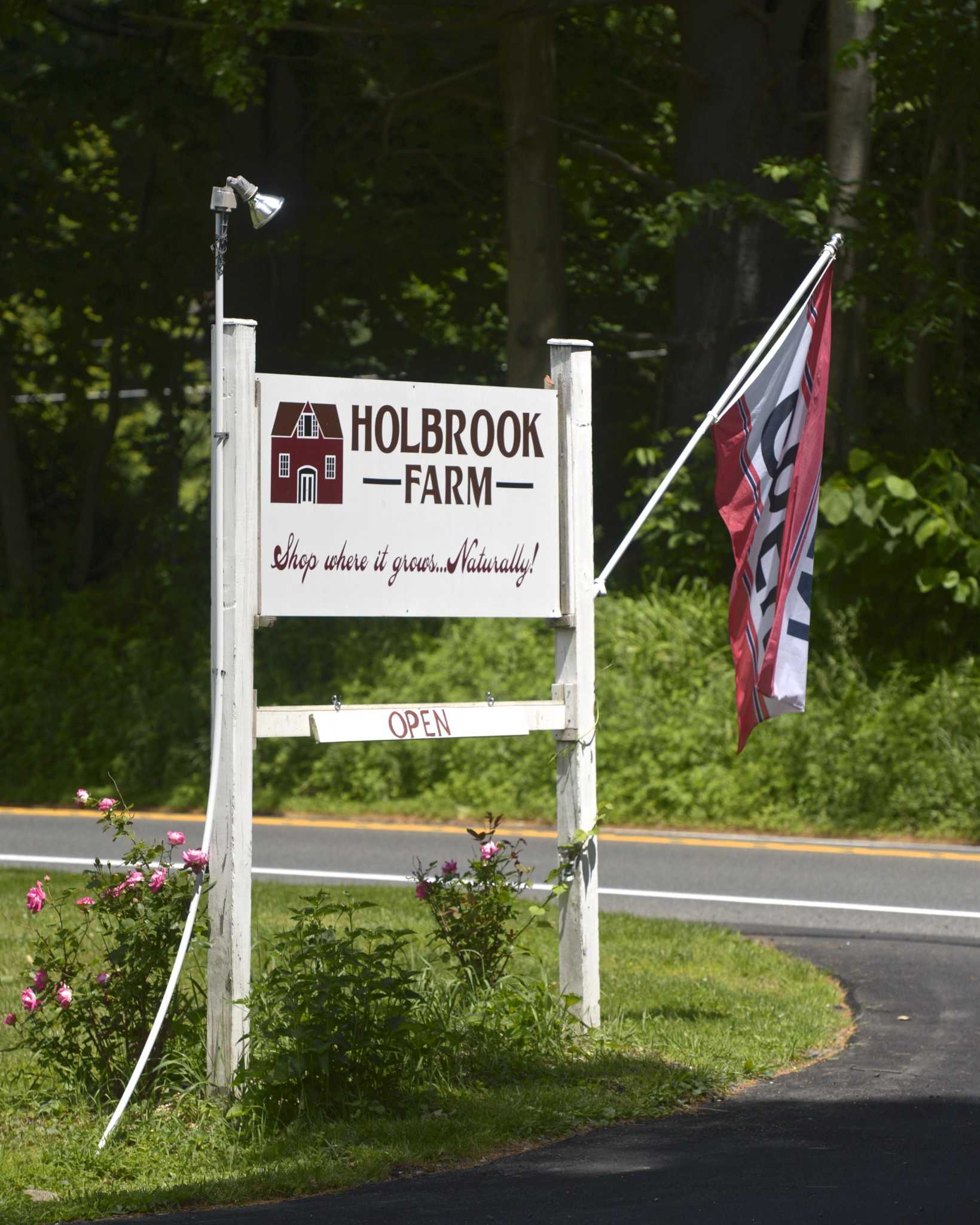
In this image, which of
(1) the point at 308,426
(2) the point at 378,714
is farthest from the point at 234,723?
(1) the point at 308,426

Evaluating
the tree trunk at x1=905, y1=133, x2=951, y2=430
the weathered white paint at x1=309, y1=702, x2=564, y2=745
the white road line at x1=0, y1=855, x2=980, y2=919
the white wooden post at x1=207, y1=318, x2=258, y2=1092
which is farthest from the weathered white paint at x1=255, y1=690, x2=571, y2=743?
the tree trunk at x1=905, y1=133, x2=951, y2=430

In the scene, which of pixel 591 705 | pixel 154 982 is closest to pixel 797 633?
pixel 591 705

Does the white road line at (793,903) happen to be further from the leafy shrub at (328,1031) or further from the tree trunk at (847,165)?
the tree trunk at (847,165)

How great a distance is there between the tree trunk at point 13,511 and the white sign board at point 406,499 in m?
17.4

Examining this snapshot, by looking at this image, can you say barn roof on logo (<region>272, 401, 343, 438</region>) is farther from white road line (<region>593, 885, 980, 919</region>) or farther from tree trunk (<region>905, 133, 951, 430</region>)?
tree trunk (<region>905, 133, 951, 430</region>)

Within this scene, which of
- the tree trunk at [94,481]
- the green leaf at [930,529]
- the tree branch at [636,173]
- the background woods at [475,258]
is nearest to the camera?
the green leaf at [930,529]

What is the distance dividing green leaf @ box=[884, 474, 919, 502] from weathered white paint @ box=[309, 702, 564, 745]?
8.78 m

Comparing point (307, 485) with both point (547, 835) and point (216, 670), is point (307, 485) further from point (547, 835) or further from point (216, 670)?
point (547, 835)

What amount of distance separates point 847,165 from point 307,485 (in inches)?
484

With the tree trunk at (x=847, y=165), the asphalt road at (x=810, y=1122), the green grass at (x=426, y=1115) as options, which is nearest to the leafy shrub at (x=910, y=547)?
the tree trunk at (x=847, y=165)

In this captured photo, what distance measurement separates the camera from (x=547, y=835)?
15172mm

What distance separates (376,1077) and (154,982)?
0.97 metres

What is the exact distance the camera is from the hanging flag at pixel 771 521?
7402 mm

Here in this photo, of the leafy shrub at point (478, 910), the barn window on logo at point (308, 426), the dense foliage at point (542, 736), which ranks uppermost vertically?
the barn window on logo at point (308, 426)
